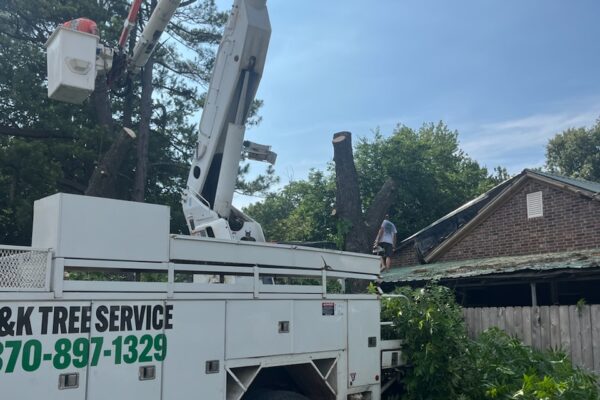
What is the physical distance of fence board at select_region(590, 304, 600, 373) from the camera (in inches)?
382

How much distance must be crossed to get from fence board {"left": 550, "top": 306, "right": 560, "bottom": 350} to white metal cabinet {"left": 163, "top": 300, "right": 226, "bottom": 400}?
729 centimetres

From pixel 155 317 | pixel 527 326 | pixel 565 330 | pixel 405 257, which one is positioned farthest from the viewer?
pixel 405 257

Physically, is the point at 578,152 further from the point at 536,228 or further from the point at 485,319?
the point at 485,319

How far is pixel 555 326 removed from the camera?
410 inches

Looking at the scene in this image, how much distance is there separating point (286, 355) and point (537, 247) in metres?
13.7

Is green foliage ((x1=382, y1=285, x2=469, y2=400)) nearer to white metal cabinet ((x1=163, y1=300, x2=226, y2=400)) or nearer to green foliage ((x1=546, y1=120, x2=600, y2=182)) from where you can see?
white metal cabinet ((x1=163, y1=300, x2=226, y2=400))

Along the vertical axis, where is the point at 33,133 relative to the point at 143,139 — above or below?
below

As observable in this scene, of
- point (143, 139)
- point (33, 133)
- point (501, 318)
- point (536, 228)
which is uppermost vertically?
point (143, 139)

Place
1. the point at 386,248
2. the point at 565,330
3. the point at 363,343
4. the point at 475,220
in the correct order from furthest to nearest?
1. the point at 475,220
2. the point at 386,248
3. the point at 565,330
4. the point at 363,343

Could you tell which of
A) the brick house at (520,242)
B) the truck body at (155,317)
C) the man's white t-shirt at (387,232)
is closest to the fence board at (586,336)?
the brick house at (520,242)

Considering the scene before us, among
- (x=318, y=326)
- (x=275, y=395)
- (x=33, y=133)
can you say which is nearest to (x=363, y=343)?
(x=318, y=326)

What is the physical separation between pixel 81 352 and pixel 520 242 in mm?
15973

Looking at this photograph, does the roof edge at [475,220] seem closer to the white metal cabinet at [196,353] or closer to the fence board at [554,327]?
the fence board at [554,327]

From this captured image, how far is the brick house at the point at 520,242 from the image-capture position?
48.2 ft
